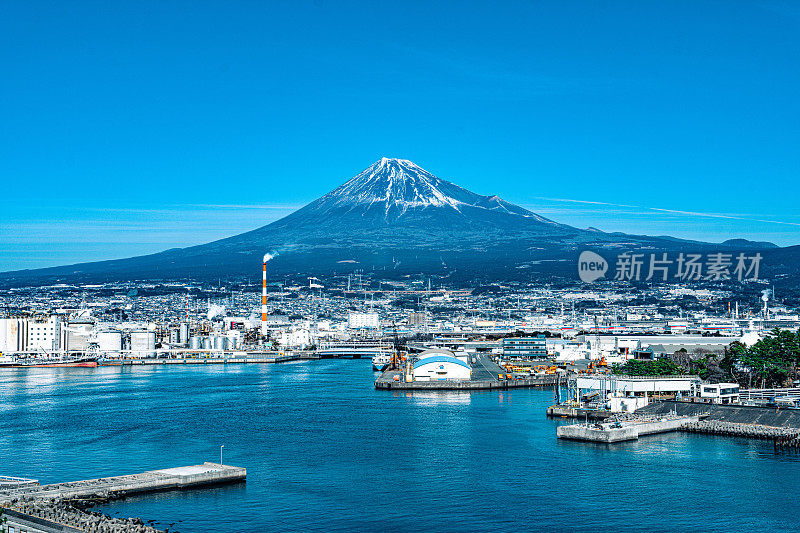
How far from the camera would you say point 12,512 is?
237 inches

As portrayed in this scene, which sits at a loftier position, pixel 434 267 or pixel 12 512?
pixel 434 267

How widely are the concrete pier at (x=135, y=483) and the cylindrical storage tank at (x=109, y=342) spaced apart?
1880cm

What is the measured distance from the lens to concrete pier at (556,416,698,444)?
9.78 metres

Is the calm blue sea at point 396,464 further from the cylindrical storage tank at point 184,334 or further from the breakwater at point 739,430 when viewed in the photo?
the cylindrical storage tank at point 184,334

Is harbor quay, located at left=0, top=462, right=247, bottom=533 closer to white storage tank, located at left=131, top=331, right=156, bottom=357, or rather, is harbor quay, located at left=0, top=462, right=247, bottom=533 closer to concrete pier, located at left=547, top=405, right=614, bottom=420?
concrete pier, located at left=547, top=405, right=614, bottom=420

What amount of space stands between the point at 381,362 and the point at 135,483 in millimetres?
15336

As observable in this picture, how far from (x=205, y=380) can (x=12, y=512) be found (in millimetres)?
12261

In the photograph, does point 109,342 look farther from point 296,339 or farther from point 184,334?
point 296,339

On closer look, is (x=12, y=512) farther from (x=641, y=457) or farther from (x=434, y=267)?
(x=434, y=267)

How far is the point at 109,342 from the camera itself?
2570 cm

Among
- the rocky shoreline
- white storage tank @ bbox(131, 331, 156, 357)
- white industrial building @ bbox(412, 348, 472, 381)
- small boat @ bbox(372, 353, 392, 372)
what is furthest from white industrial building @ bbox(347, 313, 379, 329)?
the rocky shoreline

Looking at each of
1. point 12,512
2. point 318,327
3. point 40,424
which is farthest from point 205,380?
point 318,327

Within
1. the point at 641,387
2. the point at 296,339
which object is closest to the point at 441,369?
the point at 641,387

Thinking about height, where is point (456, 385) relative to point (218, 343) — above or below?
below
